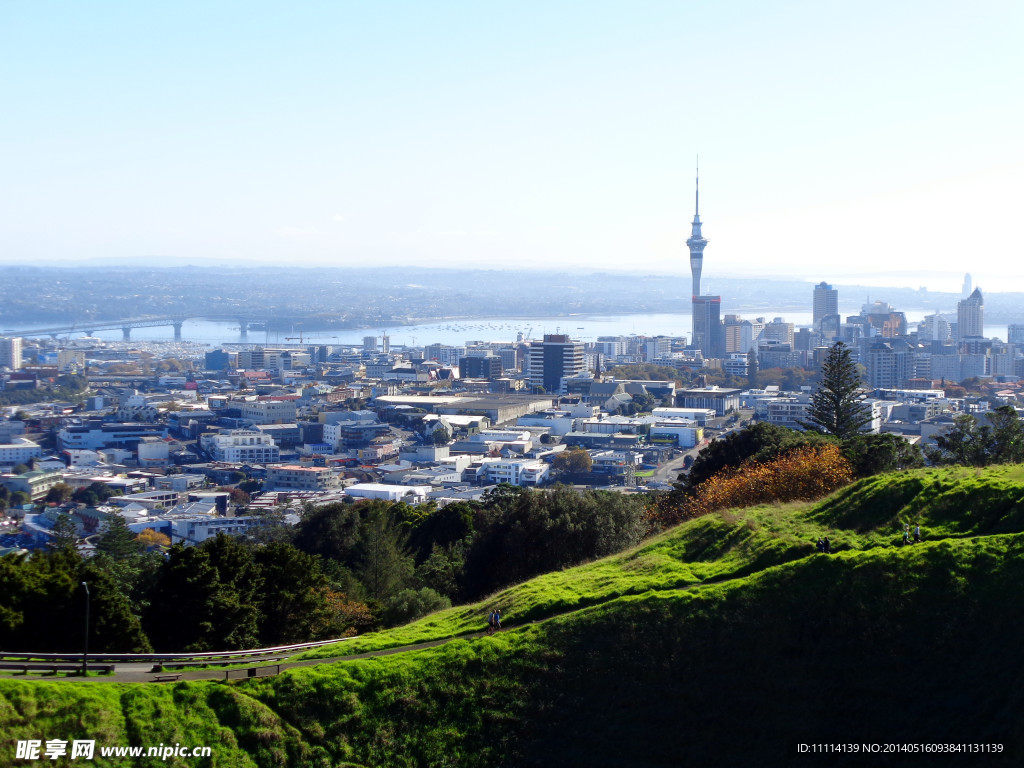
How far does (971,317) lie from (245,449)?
54901 millimetres

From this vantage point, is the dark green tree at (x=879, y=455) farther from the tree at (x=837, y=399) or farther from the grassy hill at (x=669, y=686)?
the tree at (x=837, y=399)

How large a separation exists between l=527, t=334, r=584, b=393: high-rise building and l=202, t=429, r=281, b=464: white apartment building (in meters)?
20.8

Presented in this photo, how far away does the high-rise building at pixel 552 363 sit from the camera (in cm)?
5419

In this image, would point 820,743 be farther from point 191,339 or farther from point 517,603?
point 191,339

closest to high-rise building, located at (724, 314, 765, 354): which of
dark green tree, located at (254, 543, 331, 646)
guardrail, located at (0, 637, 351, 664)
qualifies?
dark green tree, located at (254, 543, 331, 646)

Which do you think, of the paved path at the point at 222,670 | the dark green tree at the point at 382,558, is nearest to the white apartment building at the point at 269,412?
the dark green tree at the point at 382,558

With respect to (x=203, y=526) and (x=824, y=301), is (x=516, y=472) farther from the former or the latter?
(x=824, y=301)

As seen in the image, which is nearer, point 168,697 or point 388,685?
point 168,697

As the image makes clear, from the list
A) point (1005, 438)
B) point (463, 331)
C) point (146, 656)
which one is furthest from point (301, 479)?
point (463, 331)

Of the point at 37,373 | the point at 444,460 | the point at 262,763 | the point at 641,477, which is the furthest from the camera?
the point at 37,373

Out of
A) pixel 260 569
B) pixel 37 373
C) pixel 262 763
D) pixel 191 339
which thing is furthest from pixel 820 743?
pixel 191 339

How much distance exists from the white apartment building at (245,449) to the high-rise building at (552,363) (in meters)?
20.8

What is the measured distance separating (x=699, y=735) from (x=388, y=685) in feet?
6.04

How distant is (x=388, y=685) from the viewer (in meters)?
6.71
